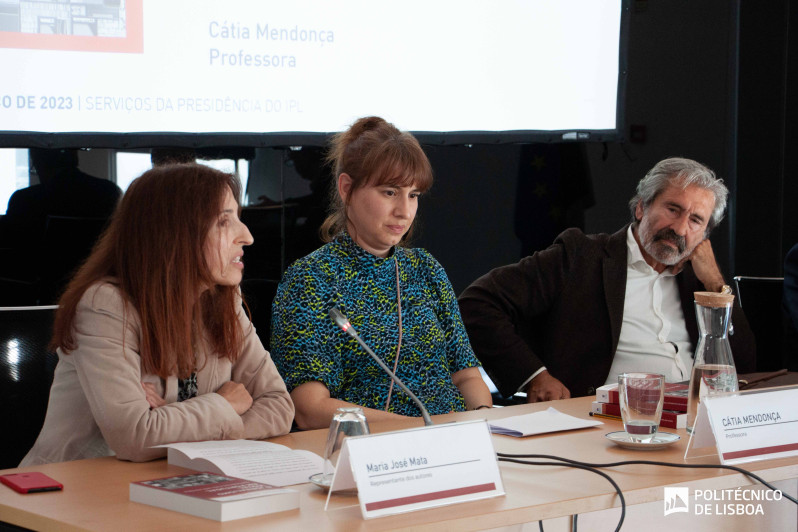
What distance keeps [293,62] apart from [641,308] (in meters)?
1.31

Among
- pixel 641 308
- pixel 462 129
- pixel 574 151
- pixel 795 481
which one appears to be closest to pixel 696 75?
pixel 574 151

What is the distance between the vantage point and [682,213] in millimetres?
2855

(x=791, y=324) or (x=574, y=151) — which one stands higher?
(x=574, y=151)

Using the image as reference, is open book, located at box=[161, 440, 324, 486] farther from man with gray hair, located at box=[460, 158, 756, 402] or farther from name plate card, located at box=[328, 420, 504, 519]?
man with gray hair, located at box=[460, 158, 756, 402]

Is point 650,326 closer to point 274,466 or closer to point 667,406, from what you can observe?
point 667,406

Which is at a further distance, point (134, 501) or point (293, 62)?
point (293, 62)

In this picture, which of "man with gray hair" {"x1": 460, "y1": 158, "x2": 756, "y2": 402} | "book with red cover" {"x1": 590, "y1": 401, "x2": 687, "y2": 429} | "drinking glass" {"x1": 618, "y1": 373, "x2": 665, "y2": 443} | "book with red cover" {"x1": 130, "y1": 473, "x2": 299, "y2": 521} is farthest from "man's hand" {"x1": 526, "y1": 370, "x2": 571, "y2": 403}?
"book with red cover" {"x1": 130, "y1": 473, "x2": 299, "y2": 521}

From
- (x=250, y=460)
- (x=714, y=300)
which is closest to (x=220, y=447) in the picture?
(x=250, y=460)

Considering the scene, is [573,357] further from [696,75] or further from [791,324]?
[696,75]

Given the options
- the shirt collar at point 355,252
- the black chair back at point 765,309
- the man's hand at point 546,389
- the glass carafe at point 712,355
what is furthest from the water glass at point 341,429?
the black chair back at point 765,309

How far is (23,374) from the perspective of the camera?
2.00 metres

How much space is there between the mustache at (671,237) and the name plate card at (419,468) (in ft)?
5.42

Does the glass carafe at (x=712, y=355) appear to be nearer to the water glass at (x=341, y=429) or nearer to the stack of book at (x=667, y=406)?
the stack of book at (x=667, y=406)

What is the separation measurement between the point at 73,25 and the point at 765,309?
89.8 inches
